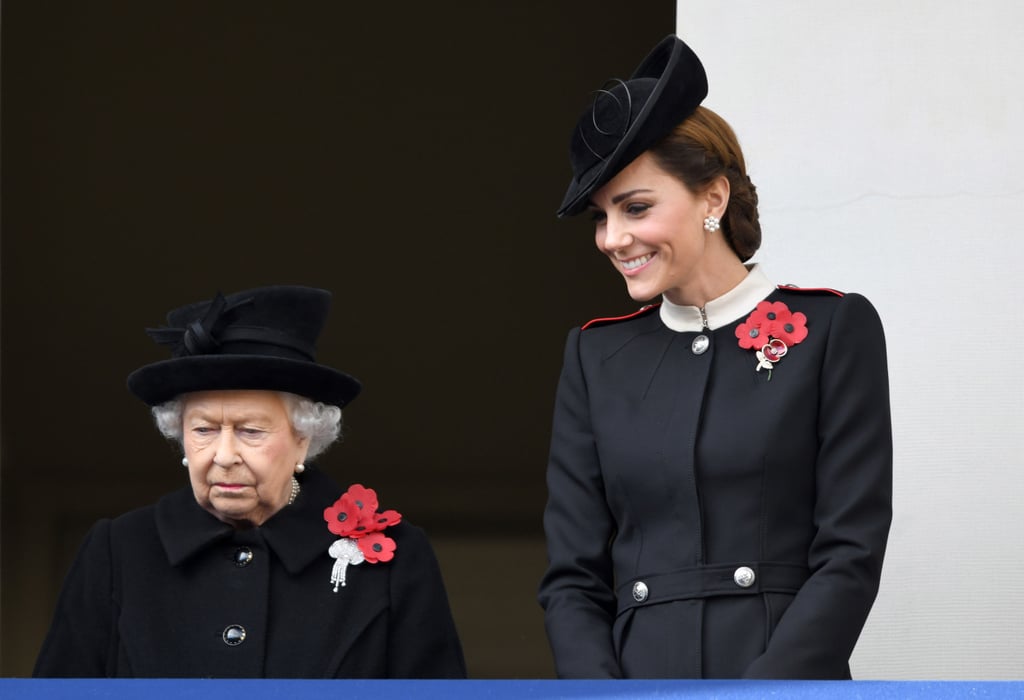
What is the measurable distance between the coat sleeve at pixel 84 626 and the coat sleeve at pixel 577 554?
90cm

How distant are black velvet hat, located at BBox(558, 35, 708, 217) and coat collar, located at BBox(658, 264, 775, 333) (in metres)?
0.27

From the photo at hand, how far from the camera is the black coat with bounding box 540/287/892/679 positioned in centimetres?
285

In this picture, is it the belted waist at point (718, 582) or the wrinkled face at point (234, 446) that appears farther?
the wrinkled face at point (234, 446)

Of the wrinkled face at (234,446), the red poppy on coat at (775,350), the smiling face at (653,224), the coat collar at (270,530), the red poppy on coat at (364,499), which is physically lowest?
the coat collar at (270,530)

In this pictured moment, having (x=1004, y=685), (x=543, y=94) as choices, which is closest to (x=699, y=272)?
(x=1004, y=685)

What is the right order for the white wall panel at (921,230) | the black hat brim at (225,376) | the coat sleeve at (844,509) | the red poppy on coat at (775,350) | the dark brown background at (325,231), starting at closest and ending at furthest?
the coat sleeve at (844,509) → the red poppy on coat at (775,350) → the black hat brim at (225,376) → the white wall panel at (921,230) → the dark brown background at (325,231)

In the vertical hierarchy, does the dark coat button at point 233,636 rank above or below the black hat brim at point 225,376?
below

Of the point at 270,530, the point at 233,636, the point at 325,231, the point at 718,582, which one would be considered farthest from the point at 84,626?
the point at 325,231

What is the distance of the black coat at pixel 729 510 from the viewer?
285cm

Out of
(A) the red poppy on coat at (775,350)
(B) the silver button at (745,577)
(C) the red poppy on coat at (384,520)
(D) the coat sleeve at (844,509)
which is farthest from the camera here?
(C) the red poppy on coat at (384,520)

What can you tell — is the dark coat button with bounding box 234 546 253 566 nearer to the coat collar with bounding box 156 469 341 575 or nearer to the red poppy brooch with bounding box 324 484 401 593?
the coat collar with bounding box 156 469 341 575

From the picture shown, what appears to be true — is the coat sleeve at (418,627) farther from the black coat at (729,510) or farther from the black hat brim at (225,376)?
the black coat at (729,510)

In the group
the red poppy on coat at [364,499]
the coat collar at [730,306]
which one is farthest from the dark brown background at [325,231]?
the coat collar at [730,306]

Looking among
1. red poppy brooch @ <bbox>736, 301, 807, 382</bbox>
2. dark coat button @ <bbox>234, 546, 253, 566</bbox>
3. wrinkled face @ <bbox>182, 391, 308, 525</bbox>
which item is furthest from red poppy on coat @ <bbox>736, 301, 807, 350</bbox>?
dark coat button @ <bbox>234, 546, 253, 566</bbox>
